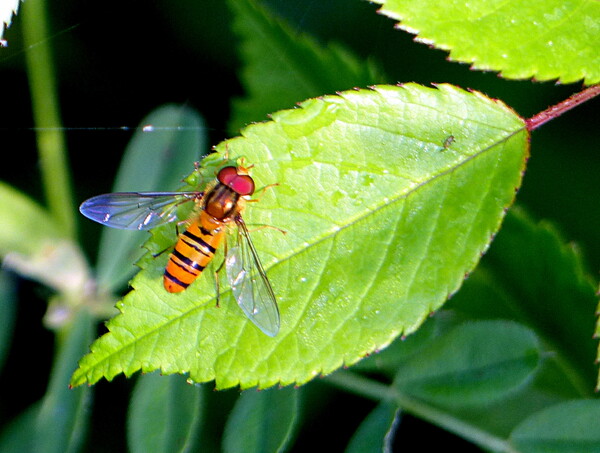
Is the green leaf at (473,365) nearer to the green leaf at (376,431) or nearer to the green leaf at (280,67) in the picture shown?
the green leaf at (376,431)

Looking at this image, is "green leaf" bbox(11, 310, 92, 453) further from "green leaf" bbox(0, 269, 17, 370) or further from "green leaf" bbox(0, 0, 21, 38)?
"green leaf" bbox(0, 0, 21, 38)

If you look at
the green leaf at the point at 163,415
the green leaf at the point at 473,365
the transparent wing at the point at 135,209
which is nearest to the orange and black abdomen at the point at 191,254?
the transparent wing at the point at 135,209

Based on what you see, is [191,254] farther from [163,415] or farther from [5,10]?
[5,10]

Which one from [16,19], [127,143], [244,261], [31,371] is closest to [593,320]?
[244,261]

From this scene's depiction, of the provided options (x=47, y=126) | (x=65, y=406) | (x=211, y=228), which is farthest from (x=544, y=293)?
(x=47, y=126)

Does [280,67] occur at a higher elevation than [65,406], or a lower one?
higher

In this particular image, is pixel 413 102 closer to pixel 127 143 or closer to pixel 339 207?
pixel 339 207
